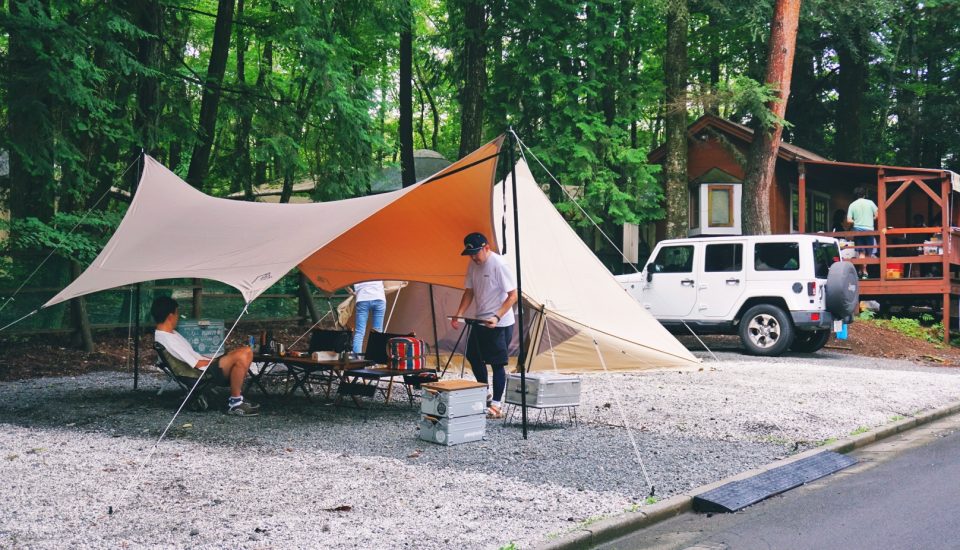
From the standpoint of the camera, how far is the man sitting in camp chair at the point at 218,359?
324 inches

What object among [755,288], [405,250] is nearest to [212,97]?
[405,250]

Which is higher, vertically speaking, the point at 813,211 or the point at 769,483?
the point at 813,211

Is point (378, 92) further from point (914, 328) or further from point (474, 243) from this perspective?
point (914, 328)

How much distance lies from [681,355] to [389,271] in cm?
371

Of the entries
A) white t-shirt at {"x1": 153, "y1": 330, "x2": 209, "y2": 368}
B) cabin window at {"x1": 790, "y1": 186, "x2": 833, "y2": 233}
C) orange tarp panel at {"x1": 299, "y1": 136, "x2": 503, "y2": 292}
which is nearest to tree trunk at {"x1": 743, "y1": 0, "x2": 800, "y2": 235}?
cabin window at {"x1": 790, "y1": 186, "x2": 833, "y2": 233}

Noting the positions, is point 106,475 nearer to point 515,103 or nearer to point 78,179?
point 78,179

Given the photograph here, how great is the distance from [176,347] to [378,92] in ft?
30.9

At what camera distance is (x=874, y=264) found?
1705cm

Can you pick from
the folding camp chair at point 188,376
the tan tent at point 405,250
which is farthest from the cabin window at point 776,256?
the folding camp chair at point 188,376

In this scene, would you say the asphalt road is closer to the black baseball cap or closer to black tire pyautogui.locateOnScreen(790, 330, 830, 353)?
the black baseball cap

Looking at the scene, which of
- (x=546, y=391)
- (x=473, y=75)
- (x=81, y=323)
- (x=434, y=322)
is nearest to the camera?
(x=546, y=391)

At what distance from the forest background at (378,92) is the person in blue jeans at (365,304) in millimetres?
3459

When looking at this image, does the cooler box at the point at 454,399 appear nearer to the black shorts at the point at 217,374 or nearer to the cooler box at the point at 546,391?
the cooler box at the point at 546,391

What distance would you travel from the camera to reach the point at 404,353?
8.42m
